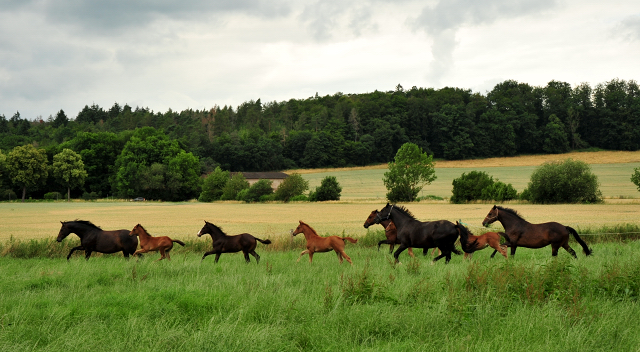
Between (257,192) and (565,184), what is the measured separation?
1703 inches

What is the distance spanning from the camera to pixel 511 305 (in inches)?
282

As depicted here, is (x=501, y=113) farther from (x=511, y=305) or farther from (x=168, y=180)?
(x=511, y=305)

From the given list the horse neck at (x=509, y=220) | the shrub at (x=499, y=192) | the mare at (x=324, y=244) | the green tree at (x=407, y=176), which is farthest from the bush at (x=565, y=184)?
the mare at (x=324, y=244)

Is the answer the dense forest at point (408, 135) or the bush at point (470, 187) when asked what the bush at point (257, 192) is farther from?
the bush at point (470, 187)

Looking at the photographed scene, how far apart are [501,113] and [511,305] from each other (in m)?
122

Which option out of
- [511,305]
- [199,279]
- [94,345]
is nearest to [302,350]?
[94,345]

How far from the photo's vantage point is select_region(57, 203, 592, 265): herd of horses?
12.8 meters

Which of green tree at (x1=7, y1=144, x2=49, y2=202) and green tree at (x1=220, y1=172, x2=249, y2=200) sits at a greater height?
green tree at (x1=7, y1=144, x2=49, y2=202)

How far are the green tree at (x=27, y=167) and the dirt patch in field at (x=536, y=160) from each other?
175ft

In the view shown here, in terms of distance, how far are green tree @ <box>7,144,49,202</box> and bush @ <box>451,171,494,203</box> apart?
71080 millimetres

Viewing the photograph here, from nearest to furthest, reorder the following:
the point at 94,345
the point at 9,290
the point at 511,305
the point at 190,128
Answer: the point at 94,345 < the point at 511,305 < the point at 9,290 < the point at 190,128

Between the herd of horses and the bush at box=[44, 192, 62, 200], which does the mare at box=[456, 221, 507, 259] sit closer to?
Answer: the herd of horses

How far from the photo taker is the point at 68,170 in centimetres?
8200

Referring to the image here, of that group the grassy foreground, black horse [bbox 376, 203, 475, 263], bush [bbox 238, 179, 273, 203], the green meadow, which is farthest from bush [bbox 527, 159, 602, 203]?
the grassy foreground
